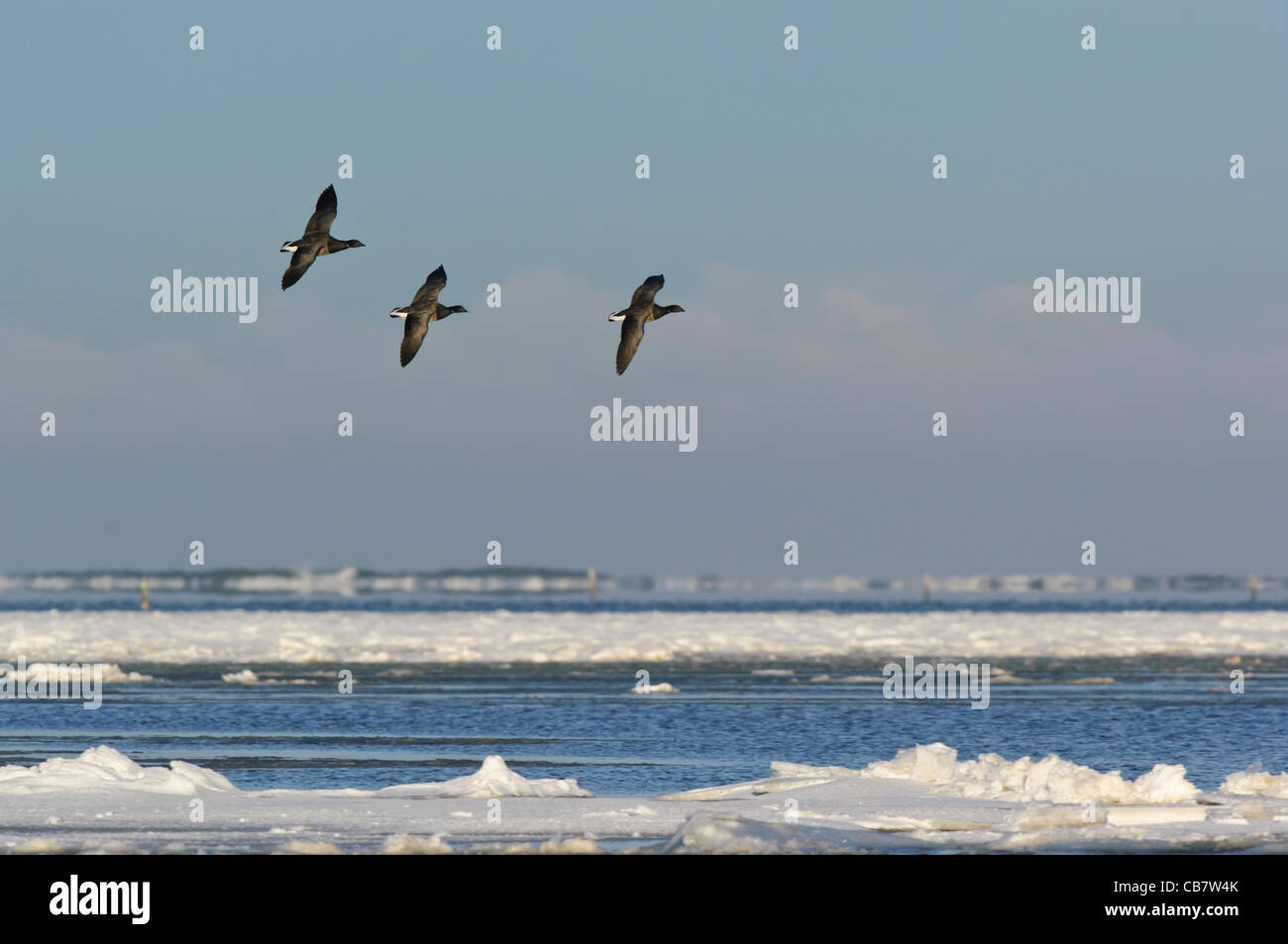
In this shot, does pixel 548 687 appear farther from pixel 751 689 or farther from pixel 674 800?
pixel 674 800

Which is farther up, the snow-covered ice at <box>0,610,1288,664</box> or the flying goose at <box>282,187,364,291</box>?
the flying goose at <box>282,187,364,291</box>

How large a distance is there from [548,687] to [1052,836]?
19790mm

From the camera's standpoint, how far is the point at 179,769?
18125 mm

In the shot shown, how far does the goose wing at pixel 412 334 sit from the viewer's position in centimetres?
1925

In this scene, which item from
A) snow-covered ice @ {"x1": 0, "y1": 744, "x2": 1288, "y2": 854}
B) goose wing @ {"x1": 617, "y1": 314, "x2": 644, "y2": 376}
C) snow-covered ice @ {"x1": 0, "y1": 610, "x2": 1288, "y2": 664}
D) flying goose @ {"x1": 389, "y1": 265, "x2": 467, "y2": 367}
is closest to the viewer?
snow-covered ice @ {"x1": 0, "y1": 744, "x2": 1288, "y2": 854}

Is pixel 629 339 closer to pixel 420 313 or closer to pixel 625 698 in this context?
pixel 420 313

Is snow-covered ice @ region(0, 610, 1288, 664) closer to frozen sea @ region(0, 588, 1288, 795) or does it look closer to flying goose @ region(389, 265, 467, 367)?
frozen sea @ region(0, 588, 1288, 795)

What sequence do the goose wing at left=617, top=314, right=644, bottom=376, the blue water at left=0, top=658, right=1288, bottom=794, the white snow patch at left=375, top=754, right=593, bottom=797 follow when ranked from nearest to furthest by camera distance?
the white snow patch at left=375, top=754, right=593, bottom=797 < the goose wing at left=617, top=314, right=644, bottom=376 < the blue water at left=0, top=658, right=1288, bottom=794

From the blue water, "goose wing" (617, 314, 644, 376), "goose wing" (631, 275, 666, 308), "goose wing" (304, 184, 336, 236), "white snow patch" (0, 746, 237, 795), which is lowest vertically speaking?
the blue water

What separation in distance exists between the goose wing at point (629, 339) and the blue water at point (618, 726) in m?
4.60

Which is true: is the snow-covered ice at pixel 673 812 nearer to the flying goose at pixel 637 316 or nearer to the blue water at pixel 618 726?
the blue water at pixel 618 726

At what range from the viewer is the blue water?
2159cm

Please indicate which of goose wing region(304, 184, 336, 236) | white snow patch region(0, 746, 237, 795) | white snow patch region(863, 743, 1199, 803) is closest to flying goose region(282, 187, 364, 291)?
goose wing region(304, 184, 336, 236)

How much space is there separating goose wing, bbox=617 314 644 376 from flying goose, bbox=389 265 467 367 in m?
2.29
